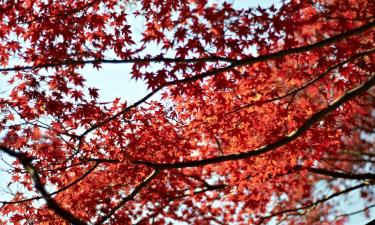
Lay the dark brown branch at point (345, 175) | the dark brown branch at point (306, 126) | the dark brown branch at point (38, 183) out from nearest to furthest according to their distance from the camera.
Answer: the dark brown branch at point (38, 183) < the dark brown branch at point (306, 126) < the dark brown branch at point (345, 175)

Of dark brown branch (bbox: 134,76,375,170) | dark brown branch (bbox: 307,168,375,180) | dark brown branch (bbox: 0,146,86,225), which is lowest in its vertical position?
dark brown branch (bbox: 0,146,86,225)

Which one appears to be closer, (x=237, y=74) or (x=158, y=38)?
(x=158, y=38)

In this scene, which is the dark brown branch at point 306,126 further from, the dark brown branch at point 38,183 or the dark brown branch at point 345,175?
the dark brown branch at point 345,175

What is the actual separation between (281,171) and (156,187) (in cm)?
270

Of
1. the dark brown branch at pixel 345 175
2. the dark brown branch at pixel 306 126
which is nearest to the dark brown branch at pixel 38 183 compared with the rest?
the dark brown branch at pixel 306 126

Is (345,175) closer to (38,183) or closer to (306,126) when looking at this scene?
(306,126)

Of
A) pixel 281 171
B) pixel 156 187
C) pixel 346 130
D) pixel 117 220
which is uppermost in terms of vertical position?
pixel 346 130

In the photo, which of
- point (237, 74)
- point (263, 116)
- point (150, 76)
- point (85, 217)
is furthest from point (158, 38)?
point (85, 217)

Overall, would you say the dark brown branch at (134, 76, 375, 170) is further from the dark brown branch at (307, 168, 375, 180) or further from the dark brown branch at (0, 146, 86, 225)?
the dark brown branch at (307, 168, 375, 180)

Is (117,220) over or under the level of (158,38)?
under

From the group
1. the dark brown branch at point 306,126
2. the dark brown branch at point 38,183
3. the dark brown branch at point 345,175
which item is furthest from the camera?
the dark brown branch at point 345,175

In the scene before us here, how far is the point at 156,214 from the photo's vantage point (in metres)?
8.12

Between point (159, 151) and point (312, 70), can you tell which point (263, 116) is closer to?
point (312, 70)

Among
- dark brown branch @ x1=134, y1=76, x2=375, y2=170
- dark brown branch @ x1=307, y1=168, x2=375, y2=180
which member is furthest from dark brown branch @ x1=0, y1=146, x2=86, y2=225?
dark brown branch @ x1=307, y1=168, x2=375, y2=180
